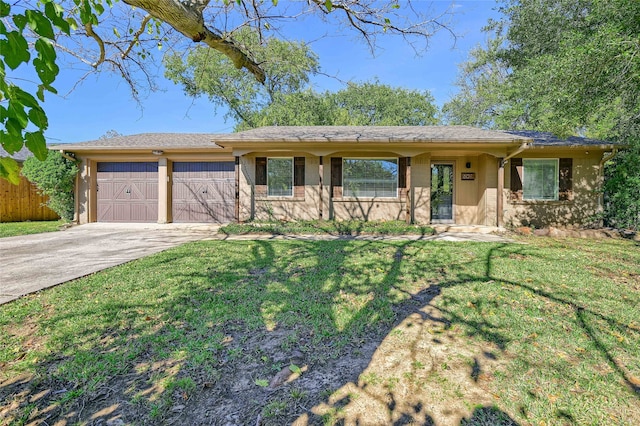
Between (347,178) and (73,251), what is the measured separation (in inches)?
290

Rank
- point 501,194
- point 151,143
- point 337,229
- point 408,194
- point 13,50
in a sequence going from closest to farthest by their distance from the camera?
point 13,50, point 337,229, point 501,194, point 408,194, point 151,143

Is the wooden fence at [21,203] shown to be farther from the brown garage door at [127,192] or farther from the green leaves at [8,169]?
the green leaves at [8,169]

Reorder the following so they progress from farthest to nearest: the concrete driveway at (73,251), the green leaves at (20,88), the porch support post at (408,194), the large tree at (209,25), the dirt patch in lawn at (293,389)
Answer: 1. the porch support post at (408,194)
2. the concrete driveway at (73,251)
3. the large tree at (209,25)
4. the dirt patch in lawn at (293,389)
5. the green leaves at (20,88)

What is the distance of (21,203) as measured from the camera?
11617mm

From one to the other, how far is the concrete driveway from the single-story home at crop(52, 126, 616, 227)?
1.45m

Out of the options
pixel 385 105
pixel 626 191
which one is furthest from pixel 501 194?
pixel 385 105

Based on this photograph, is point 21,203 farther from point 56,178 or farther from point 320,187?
point 320,187

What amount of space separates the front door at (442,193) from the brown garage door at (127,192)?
385 inches

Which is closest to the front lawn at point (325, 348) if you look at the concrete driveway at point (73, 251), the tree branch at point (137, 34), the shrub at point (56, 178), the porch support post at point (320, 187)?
the concrete driveway at point (73, 251)

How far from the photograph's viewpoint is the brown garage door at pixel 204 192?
34.3 ft

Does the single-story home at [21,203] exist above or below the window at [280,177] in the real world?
below

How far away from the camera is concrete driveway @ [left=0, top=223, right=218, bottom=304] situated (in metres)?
4.01

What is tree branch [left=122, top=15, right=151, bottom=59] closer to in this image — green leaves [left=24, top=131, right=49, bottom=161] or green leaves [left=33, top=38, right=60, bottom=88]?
green leaves [left=33, top=38, right=60, bottom=88]

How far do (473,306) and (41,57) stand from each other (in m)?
3.66
